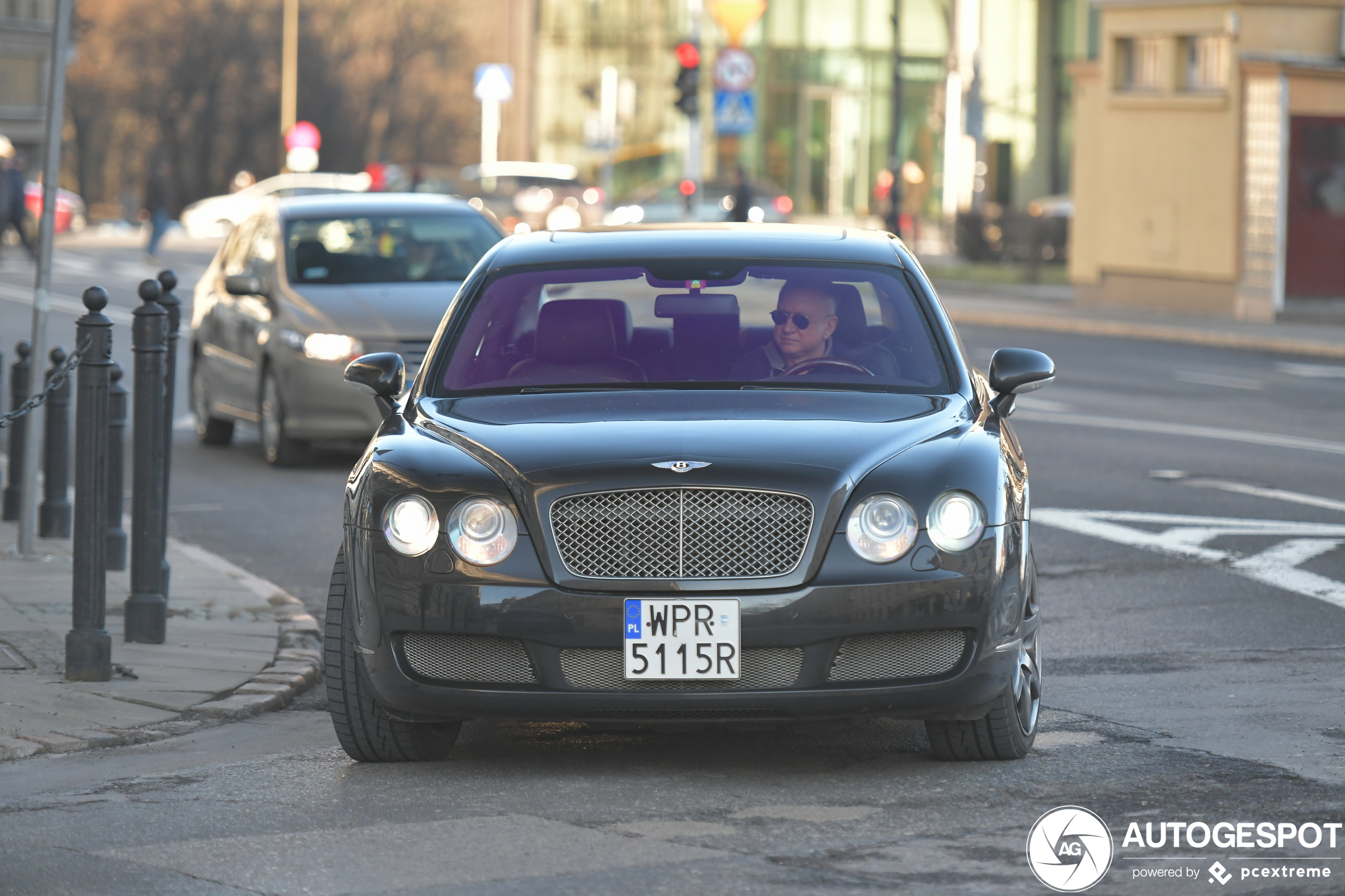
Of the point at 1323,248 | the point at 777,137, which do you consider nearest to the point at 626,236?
the point at 1323,248

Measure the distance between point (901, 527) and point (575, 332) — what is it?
1.49 meters

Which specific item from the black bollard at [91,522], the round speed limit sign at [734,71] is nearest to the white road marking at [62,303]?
the round speed limit sign at [734,71]

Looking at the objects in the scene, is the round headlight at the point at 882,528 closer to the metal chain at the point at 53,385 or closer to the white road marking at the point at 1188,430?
the metal chain at the point at 53,385

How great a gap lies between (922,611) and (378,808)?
4.82ft

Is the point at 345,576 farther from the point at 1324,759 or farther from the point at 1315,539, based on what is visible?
the point at 1315,539

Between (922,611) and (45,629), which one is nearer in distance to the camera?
(922,611)

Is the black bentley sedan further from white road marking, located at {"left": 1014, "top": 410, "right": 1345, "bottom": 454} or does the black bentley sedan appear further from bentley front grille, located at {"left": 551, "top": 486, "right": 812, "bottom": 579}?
white road marking, located at {"left": 1014, "top": 410, "right": 1345, "bottom": 454}

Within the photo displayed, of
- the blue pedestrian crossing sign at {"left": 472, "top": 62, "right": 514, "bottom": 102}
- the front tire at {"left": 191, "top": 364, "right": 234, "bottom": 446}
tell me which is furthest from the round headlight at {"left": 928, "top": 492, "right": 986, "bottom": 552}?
the blue pedestrian crossing sign at {"left": 472, "top": 62, "right": 514, "bottom": 102}

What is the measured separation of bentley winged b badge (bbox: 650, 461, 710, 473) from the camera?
584cm

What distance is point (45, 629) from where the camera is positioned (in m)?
8.34

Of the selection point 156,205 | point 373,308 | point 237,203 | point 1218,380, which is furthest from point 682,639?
point 237,203

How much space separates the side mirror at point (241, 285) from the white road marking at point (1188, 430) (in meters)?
6.16

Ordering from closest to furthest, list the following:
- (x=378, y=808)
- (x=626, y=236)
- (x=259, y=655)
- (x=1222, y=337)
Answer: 1. (x=378, y=808)
2. (x=626, y=236)
3. (x=259, y=655)
4. (x=1222, y=337)

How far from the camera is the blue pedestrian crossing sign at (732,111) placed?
34438 mm
